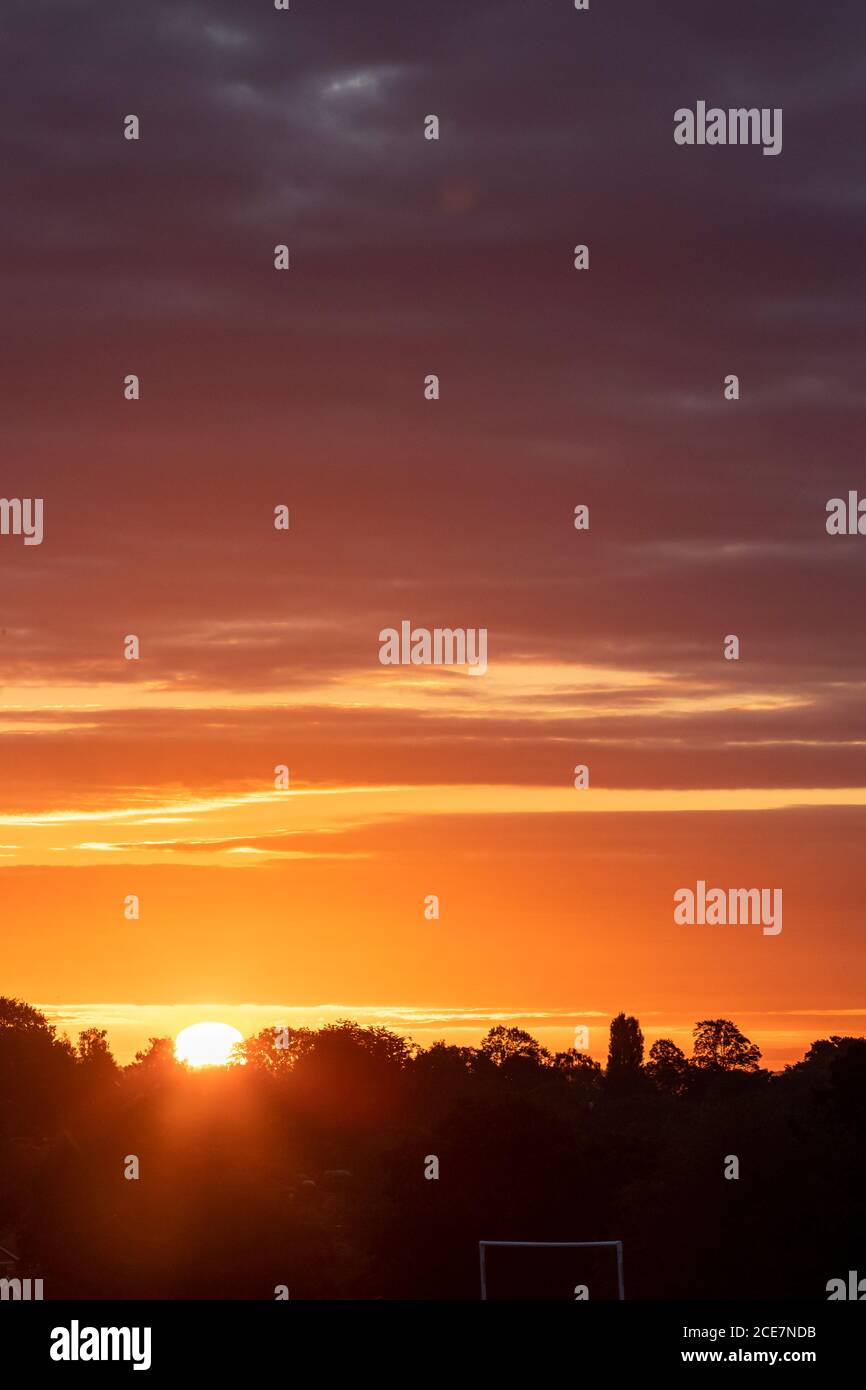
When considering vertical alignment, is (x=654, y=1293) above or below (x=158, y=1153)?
below

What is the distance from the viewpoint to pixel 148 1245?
4963 inches

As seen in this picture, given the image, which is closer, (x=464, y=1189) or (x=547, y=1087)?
(x=464, y=1189)

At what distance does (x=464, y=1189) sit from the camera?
126 metres
